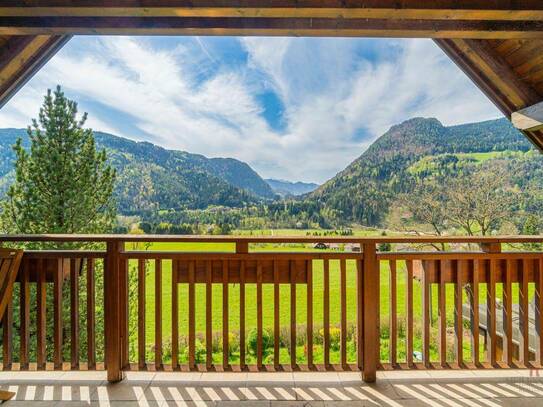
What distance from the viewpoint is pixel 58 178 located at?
815 cm

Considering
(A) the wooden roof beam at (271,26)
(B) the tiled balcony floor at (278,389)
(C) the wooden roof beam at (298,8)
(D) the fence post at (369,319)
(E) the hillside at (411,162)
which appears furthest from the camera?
(E) the hillside at (411,162)

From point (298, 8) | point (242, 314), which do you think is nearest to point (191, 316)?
point (242, 314)

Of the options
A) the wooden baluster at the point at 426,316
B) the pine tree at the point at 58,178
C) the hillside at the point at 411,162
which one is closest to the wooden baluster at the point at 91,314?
the wooden baluster at the point at 426,316

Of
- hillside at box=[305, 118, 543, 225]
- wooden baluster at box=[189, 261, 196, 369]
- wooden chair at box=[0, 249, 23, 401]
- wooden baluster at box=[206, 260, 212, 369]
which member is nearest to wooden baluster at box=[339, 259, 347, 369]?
wooden baluster at box=[206, 260, 212, 369]

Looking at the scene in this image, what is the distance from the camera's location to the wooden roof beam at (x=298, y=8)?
1.62 metres

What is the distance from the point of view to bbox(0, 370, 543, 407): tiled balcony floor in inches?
79.0

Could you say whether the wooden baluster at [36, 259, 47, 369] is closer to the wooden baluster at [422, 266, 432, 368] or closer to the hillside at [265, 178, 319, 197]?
the wooden baluster at [422, 266, 432, 368]

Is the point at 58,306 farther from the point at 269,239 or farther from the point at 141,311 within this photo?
the point at 269,239

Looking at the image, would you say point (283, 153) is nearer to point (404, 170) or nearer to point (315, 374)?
point (404, 170)

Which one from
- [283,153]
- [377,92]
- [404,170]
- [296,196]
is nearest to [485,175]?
[404,170]

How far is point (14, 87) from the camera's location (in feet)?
7.50

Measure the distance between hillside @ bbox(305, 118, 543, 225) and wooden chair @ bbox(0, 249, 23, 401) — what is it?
268 inches

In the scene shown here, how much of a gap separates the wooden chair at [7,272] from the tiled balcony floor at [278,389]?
0.65 metres

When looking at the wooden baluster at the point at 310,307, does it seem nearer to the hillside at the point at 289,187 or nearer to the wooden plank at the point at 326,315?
the wooden plank at the point at 326,315
